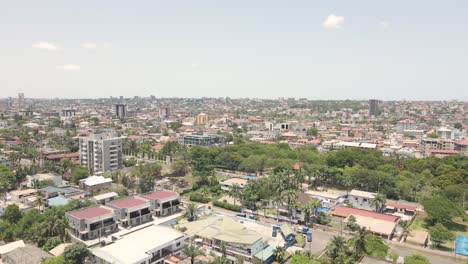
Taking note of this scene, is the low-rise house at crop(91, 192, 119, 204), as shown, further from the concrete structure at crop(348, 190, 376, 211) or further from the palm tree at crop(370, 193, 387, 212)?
the palm tree at crop(370, 193, 387, 212)

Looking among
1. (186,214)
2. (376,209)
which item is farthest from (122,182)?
(376,209)

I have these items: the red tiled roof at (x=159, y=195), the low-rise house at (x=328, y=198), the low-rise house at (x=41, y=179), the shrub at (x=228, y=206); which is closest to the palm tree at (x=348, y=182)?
the low-rise house at (x=328, y=198)

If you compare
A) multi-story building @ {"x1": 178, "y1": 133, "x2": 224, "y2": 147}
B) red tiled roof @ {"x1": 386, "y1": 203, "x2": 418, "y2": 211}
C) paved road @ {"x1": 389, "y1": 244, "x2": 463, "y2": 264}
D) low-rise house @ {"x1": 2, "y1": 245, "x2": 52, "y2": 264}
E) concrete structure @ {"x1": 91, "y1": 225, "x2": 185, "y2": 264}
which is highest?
multi-story building @ {"x1": 178, "y1": 133, "x2": 224, "y2": 147}

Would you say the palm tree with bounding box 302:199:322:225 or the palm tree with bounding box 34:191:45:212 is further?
the palm tree with bounding box 34:191:45:212

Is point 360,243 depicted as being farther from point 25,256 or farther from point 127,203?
point 25,256

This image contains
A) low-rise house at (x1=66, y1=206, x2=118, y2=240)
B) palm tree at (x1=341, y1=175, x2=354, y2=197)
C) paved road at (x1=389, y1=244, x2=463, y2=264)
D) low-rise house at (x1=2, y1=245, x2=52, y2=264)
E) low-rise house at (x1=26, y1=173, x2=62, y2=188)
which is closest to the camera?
low-rise house at (x1=2, y1=245, x2=52, y2=264)

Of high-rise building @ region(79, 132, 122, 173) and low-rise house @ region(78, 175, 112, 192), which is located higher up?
high-rise building @ region(79, 132, 122, 173)

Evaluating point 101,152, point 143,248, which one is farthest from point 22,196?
point 143,248

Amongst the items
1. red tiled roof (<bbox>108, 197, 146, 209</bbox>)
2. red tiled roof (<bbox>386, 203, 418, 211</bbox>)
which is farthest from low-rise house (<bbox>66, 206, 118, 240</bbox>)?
red tiled roof (<bbox>386, 203, 418, 211</bbox>)
